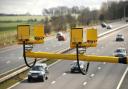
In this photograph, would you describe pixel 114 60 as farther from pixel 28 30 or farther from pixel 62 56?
pixel 28 30

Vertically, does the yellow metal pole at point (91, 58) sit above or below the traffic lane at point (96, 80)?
above

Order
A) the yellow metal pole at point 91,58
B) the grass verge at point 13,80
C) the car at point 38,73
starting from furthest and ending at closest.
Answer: the car at point 38,73, the grass verge at point 13,80, the yellow metal pole at point 91,58

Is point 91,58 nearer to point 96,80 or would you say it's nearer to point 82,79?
point 96,80

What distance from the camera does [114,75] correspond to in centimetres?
4528

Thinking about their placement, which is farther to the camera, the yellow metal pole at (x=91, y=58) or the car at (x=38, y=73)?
the car at (x=38, y=73)

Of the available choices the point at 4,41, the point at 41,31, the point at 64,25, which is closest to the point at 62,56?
the point at 41,31

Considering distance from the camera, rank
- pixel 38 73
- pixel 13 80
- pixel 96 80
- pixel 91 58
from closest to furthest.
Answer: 1. pixel 91 58
2. pixel 13 80
3. pixel 96 80
4. pixel 38 73

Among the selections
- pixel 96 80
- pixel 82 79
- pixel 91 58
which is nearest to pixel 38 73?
pixel 82 79

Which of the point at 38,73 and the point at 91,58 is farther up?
the point at 91,58

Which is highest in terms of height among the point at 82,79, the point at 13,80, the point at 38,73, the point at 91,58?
→ the point at 91,58

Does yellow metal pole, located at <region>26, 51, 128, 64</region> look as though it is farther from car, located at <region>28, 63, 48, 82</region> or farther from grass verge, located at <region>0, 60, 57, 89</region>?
car, located at <region>28, 63, 48, 82</region>

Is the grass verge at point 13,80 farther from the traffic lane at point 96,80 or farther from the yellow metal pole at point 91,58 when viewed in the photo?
the yellow metal pole at point 91,58

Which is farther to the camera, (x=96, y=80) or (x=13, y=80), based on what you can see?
(x=96, y=80)

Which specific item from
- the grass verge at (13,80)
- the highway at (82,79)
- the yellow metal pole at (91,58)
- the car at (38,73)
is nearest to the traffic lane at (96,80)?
the highway at (82,79)
